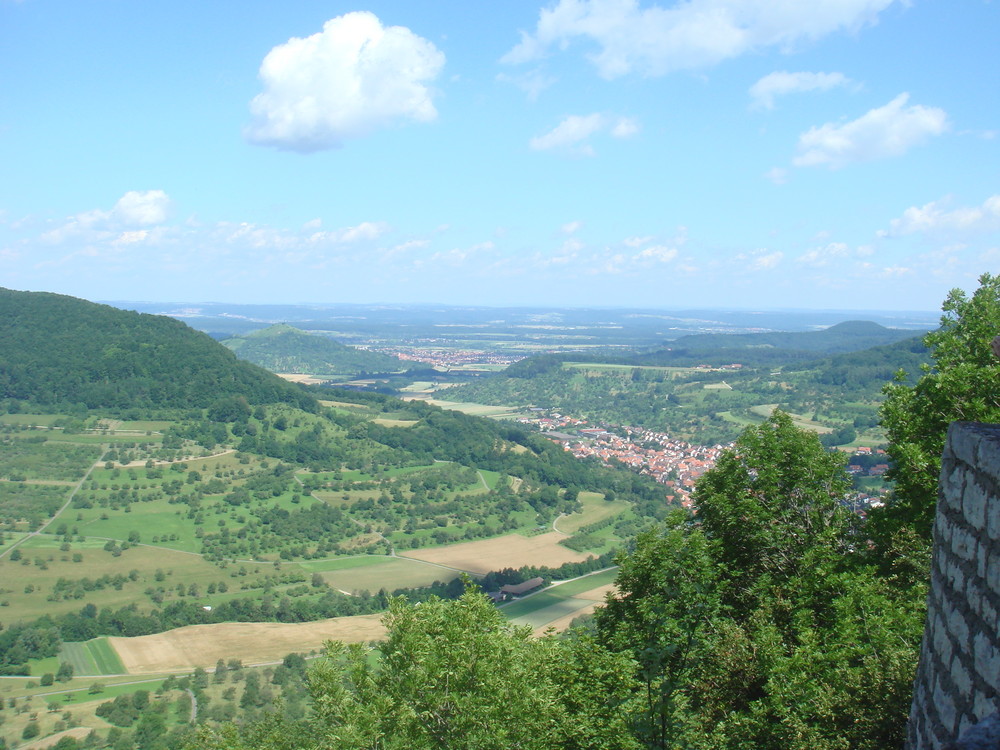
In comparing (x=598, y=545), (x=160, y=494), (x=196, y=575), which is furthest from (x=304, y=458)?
(x=598, y=545)

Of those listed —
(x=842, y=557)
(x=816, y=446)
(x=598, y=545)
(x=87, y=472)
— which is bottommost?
(x=598, y=545)

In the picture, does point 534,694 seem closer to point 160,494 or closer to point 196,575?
point 196,575

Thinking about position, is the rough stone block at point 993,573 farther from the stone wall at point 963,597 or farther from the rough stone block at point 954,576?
the rough stone block at point 954,576

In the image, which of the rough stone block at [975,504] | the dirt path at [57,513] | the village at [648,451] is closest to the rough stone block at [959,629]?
the rough stone block at [975,504]

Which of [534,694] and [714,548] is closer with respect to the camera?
[534,694]

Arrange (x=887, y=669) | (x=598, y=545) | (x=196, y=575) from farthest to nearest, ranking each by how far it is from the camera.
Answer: (x=598, y=545) → (x=196, y=575) → (x=887, y=669)
